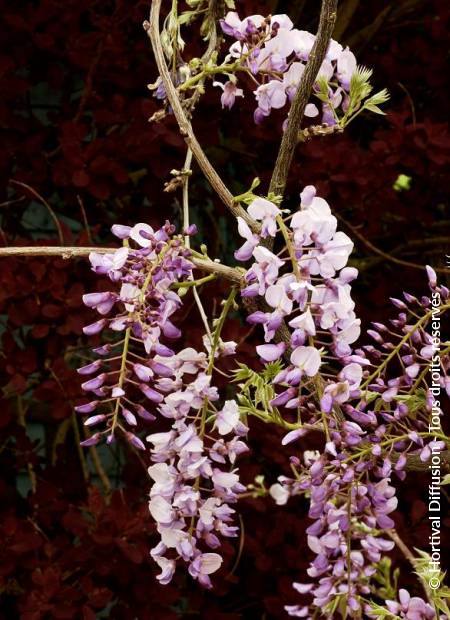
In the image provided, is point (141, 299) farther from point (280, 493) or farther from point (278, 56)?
point (280, 493)

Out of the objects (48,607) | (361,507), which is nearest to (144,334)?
(361,507)

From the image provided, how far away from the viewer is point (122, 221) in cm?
212

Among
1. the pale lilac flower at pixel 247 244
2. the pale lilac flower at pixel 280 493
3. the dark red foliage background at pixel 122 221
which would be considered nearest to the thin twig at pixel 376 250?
the dark red foliage background at pixel 122 221

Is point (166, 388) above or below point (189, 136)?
below

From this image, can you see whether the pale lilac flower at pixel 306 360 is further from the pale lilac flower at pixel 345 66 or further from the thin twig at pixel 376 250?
the thin twig at pixel 376 250

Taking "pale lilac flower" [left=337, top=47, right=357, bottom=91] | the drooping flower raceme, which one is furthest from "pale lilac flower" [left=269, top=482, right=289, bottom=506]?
"pale lilac flower" [left=337, top=47, right=357, bottom=91]

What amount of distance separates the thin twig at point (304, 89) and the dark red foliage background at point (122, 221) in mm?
870

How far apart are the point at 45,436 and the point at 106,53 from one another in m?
0.92

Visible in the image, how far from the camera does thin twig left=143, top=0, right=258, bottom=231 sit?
3.08 ft

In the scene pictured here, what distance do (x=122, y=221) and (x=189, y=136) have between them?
1156 mm

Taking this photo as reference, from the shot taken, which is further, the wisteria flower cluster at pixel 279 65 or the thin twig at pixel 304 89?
the wisteria flower cluster at pixel 279 65

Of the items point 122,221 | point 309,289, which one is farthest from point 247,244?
point 122,221

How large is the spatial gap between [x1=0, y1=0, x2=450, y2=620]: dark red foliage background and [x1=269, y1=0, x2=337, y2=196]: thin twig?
0.87m

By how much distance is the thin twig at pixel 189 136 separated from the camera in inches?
37.0
